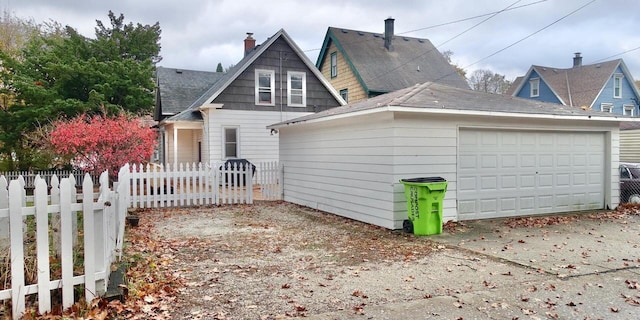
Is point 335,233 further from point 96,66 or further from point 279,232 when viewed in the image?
point 96,66

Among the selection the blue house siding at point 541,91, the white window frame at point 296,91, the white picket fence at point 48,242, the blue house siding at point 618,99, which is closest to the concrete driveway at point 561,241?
the white picket fence at point 48,242

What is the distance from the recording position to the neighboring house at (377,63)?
2347 centimetres

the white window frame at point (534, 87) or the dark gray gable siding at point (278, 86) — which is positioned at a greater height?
the white window frame at point (534, 87)

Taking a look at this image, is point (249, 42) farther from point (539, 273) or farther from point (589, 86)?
point (589, 86)

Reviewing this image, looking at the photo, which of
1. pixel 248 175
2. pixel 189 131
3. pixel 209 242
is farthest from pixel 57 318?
pixel 189 131

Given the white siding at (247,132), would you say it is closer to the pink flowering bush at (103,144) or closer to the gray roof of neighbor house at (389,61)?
the pink flowering bush at (103,144)

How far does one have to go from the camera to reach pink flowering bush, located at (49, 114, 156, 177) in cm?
1287

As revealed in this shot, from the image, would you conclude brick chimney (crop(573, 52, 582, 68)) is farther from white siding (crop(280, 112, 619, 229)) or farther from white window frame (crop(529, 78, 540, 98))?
white siding (crop(280, 112, 619, 229))

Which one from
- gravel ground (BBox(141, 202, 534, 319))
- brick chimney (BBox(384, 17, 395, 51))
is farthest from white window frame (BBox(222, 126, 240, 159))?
brick chimney (BBox(384, 17, 395, 51))

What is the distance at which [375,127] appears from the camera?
29.4ft

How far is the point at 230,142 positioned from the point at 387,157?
1107 cm

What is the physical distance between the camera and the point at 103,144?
1318 centimetres

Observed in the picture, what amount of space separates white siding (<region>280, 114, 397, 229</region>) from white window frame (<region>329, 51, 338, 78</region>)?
1322 centimetres

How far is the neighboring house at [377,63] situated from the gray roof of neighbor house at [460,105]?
40.8 ft
